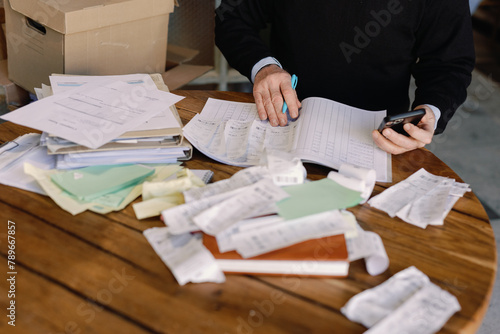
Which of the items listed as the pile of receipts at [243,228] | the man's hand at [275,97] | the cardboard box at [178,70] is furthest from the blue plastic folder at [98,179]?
the cardboard box at [178,70]

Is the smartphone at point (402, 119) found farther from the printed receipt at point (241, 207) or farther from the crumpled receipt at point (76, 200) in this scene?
the crumpled receipt at point (76, 200)

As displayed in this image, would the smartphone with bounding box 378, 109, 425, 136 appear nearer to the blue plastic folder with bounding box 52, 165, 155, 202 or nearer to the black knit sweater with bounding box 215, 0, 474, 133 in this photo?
the black knit sweater with bounding box 215, 0, 474, 133

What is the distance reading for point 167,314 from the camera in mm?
714

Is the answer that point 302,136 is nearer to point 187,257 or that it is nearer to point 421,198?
point 421,198

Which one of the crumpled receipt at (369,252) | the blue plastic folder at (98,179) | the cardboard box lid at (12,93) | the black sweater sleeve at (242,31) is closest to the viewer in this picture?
the crumpled receipt at (369,252)

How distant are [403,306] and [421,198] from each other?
0.35 meters

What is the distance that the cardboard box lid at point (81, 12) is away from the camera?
1.32m

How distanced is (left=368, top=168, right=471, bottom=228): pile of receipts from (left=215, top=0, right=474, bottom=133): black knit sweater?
266 millimetres

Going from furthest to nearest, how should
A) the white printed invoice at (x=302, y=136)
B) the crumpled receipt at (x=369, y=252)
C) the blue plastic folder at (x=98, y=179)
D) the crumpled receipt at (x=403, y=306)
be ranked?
the white printed invoice at (x=302, y=136) → the blue plastic folder at (x=98, y=179) → the crumpled receipt at (x=369, y=252) → the crumpled receipt at (x=403, y=306)

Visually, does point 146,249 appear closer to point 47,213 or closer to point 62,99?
point 47,213

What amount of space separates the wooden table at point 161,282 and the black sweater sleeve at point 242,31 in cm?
71

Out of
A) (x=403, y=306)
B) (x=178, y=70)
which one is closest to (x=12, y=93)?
(x=178, y=70)

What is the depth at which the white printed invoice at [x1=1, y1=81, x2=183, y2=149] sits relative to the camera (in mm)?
978

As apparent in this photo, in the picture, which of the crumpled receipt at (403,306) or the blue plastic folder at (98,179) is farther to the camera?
the blue plastic folder at (98,179)
